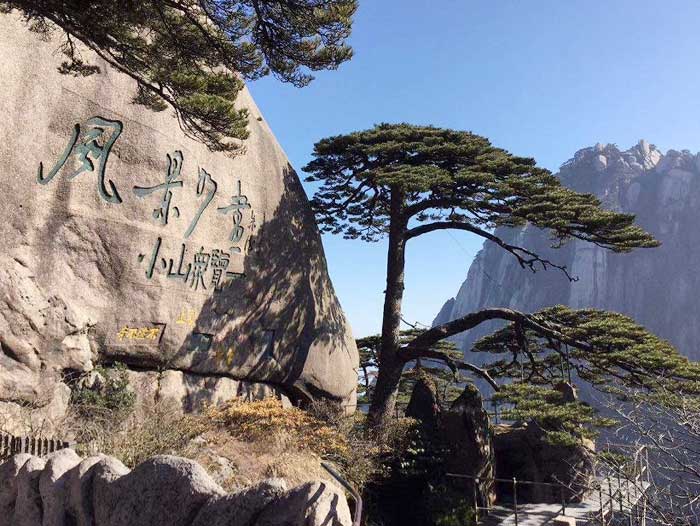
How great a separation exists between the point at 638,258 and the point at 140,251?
8049 centimetres

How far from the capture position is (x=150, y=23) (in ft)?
18.7

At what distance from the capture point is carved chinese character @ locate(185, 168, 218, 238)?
10.1 metres

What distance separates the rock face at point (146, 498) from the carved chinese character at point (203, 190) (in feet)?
20.0

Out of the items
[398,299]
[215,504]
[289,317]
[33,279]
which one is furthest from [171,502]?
[398,299]

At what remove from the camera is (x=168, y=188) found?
966 cm

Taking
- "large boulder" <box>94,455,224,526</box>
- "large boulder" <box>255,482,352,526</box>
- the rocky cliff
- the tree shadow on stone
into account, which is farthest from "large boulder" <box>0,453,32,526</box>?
the rocky cliff

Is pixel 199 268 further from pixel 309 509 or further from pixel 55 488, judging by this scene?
pixel 309 509

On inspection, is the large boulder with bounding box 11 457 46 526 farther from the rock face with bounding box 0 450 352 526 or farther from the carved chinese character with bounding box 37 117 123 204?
Answer: the carved chinese character with bounding box 37 117 123 204

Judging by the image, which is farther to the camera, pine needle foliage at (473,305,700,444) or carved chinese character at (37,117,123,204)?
pine needle foliage at (473,305,700,444)

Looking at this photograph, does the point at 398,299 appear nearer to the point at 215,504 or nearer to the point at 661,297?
the point at 215,504

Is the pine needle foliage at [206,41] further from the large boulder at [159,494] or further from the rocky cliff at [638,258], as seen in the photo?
the rocky cliff at [638,258]

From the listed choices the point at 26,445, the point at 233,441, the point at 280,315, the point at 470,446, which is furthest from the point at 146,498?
the point at 470,446

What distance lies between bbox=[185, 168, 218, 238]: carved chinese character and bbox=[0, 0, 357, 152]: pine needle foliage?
3.74 m

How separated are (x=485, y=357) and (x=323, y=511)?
286 feet
